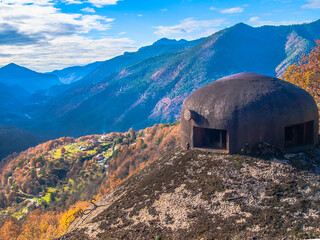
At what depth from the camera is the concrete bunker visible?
1380 centimetres

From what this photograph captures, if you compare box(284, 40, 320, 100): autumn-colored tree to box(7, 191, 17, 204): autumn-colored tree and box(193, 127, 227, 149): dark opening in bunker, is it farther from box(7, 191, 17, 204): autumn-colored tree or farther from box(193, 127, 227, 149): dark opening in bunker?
box(7, 191, 17, 204): autumn-colored tree

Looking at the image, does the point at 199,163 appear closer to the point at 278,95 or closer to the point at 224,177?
the point at 224,177

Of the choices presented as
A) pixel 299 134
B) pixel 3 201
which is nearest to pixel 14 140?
pixel 3 201

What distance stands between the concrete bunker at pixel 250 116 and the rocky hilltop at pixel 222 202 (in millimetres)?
975

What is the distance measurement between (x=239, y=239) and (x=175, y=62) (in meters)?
183

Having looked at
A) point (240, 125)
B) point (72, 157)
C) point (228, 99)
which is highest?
point (228, 99)

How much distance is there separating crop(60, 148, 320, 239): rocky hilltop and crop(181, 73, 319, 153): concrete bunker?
97cm

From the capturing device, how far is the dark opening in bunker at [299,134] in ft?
48.9

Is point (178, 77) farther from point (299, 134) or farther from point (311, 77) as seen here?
point (299, 134)

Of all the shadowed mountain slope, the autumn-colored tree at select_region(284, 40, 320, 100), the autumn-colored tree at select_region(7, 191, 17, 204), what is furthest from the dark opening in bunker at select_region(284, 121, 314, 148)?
the shadowed mountain slope

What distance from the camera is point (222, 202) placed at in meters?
11.7

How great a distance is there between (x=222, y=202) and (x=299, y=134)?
6.76 m

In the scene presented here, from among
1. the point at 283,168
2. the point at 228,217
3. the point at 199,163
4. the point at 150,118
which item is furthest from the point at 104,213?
the point at 150,118

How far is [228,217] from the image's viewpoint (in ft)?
35.7
